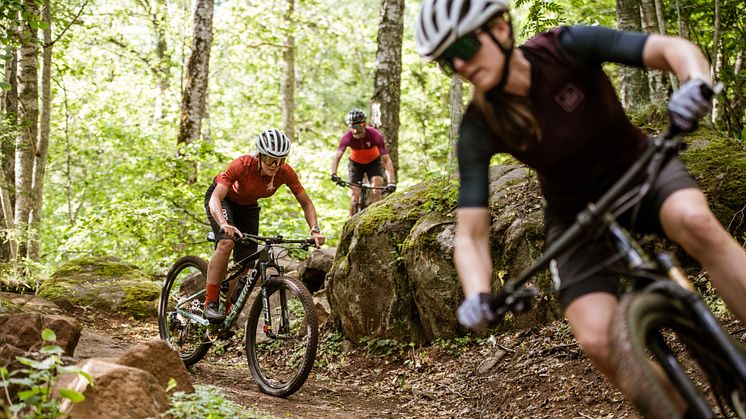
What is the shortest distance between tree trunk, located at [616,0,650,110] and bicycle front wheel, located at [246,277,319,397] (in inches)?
216

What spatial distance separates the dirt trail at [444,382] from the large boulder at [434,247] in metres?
0.36

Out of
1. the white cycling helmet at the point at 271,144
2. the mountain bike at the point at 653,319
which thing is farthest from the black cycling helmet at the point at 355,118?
the mountain bike at the point at 653,319

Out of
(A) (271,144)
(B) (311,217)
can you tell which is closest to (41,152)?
(A) (271,144)

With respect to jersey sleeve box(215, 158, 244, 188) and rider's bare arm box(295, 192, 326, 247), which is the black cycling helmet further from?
jersey sleeve box(215, 158, 244, 188)

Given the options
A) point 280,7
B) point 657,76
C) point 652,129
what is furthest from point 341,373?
point 280,7

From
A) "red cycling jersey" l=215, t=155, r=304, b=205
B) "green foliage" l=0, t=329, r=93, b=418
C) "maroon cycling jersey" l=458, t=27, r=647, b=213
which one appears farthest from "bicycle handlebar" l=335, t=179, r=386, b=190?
"maroon cycling jersey" l=458, t=27, r=647, b=213

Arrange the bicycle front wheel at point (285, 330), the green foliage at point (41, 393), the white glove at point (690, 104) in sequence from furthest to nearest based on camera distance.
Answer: the bicycle front wheel at point (285, 330)
the green foliage at point (41, 393)
the white glove at point (690, 104)

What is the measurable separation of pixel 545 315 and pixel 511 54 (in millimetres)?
4858

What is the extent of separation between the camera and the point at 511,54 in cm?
306

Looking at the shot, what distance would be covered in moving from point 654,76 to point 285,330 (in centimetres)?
592

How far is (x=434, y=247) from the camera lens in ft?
27.2

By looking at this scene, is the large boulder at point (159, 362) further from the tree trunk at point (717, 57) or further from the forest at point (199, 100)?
the tree trunk at point (717, 57)

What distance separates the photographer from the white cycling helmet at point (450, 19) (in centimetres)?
295

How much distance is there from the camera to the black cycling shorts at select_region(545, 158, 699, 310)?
295 centimetres
